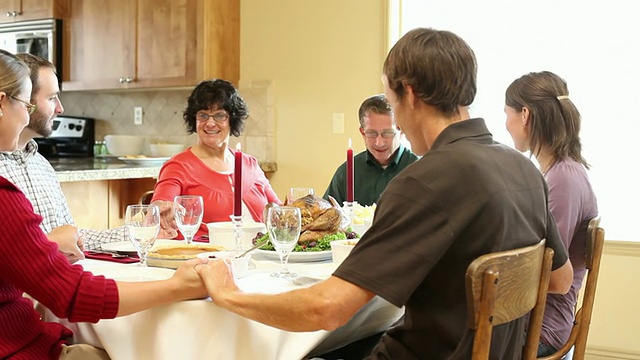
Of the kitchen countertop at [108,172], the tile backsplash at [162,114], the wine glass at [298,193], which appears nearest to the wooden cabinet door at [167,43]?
the tile backsplash at [162,114]

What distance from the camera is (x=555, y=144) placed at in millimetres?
2145

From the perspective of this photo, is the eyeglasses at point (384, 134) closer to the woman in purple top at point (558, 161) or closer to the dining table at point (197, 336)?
the woman in purple top at point (558, 161)

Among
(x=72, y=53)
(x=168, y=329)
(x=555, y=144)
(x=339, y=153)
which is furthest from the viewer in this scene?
(x=72, y=53)

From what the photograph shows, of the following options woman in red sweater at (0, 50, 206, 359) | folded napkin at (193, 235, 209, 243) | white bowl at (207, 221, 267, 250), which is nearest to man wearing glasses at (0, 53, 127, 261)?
folded napkin at (193, 235, 209, 243)

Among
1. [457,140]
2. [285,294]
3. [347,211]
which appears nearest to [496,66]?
[347,211]

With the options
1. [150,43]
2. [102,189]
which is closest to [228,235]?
[102,189]

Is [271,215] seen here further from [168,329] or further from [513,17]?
[513,17]

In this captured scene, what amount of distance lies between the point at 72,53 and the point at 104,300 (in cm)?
384

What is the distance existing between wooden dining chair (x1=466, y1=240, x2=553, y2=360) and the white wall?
2.04 m

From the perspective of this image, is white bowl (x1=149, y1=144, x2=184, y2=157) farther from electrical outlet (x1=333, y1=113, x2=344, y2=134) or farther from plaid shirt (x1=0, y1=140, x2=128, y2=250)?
plaid shirt (x1=0, y1=140, x2=128, y2=250)

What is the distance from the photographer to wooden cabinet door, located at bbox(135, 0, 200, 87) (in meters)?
4.26

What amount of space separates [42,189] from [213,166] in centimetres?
85

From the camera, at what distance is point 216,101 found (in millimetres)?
3016

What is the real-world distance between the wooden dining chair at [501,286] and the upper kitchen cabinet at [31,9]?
4.29m
